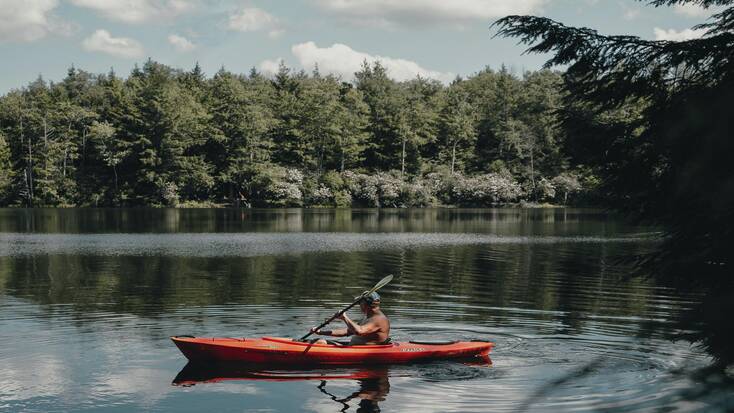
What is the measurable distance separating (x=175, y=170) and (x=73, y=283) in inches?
2499

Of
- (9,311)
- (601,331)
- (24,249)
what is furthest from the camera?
(24,249)

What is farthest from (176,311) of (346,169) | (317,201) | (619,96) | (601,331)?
(346,169)

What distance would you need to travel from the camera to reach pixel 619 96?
7.87m

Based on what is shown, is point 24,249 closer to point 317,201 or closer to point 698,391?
point 698,391

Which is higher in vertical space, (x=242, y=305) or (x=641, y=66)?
(x=641, y=66)

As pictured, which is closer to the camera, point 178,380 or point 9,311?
point 178,380

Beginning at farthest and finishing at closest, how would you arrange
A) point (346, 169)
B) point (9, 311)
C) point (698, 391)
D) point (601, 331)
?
point (346, 169) → point (9, 311) → point (601, 331) → point (698, 391)

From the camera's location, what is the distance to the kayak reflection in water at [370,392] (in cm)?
1098

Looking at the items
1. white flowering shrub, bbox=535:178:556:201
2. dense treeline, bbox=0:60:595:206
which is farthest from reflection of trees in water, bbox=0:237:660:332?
white flowering shrub, bbox=535:178:556:201

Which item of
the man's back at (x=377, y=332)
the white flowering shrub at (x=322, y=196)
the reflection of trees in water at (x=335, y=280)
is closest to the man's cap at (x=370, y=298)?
the man's back at (x=377, y=332)

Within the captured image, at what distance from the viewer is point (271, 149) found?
296ft

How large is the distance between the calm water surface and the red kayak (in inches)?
8.6

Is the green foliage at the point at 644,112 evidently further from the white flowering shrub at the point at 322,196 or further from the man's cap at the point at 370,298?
the white flowering shrub at the point at 322,196

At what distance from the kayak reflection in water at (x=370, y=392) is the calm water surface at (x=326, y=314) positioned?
46 millimetres
